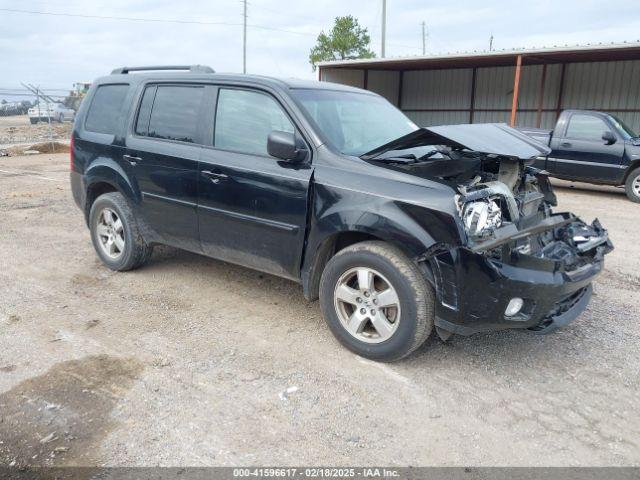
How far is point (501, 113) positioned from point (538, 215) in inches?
695

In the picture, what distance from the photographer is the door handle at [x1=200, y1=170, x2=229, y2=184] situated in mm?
4242

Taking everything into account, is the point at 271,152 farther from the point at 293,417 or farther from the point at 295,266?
the point at 293,417

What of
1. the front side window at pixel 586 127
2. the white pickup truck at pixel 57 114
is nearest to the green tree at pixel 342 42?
the white pickup truck at pixel 57 114

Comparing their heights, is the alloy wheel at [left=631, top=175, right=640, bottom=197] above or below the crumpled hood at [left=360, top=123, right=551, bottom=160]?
below

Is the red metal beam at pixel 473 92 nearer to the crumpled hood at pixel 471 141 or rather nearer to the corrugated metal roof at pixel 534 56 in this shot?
the corrugated metal roof at pixel 534 56

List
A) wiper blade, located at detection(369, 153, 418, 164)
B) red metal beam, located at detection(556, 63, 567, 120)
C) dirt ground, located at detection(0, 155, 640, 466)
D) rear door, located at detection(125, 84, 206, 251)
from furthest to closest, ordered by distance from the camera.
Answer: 1. red metal beam, located at detection(556, 63, 567, 120)
2. rear door, located at detection(125, 84, 206, 251)
3. wiper blade, located at detection(369, 153, 418, 164)
4. dirt ground, located at detection(0, 155, 640, 466)

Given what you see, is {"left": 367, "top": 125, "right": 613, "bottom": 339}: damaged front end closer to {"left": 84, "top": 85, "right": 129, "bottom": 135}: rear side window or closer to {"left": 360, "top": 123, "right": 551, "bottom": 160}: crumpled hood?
{"left": 360, "top": 123, "right": 551, "bottom": 160}: crumpled hood

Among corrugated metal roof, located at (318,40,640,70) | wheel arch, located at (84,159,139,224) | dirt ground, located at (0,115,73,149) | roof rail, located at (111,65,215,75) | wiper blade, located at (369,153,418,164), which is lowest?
dirt ground, located at (0,115,73,149)

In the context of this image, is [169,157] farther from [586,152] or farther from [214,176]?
[586,152]

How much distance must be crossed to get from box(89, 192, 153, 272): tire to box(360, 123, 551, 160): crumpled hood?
2515 millimetres

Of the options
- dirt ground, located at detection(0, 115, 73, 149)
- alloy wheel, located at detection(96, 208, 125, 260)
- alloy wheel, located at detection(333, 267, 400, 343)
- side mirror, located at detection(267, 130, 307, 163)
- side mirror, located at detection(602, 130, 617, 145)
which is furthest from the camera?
dirt ground, located at detection(0, 115, 73, 149)

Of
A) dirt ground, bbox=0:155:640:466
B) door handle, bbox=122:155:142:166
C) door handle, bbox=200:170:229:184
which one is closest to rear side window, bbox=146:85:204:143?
door handle, bbox=122:155:142:166

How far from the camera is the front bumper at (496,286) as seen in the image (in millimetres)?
3168

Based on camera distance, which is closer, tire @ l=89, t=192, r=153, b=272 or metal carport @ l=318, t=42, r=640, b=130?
tire @ l=89, t=192, r=153, b=272
